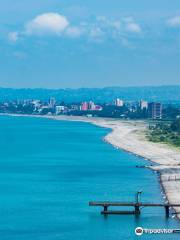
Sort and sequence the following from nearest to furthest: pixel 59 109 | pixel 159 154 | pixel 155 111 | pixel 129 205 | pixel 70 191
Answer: pixel 129 205, pixel 70 191, pixel 159 154, pixel 155 111, pixel 59 109

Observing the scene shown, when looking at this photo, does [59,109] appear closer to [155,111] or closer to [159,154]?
[155,111]

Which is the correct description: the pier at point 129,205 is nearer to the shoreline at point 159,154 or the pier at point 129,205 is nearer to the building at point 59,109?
the shoreline at point 159,154

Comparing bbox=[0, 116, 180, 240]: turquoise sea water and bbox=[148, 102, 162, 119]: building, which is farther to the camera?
bbox=[148, 102, 162, 119]: building

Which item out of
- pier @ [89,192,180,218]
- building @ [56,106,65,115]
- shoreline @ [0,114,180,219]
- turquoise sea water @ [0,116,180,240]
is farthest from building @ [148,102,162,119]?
pier @ [89,192,180,218]

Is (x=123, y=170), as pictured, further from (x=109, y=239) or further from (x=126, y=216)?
(x=109, y=239)

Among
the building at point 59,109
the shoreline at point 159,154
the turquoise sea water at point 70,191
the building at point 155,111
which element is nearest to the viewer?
the turquoise sea water at point 70,191

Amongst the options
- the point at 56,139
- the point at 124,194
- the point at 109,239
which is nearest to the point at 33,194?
the point at 124,194

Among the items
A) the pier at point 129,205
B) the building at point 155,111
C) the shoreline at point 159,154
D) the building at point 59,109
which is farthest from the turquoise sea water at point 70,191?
the building at point 59,109

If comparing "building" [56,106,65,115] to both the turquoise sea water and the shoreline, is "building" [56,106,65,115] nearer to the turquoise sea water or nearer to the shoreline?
the shoreline

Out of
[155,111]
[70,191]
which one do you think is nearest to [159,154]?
[70,191]

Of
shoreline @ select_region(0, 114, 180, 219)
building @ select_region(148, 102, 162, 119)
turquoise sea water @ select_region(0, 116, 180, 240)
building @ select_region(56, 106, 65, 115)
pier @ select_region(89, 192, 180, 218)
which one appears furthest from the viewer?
building @ select_region(56, 106, 65, 115)
